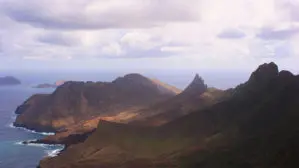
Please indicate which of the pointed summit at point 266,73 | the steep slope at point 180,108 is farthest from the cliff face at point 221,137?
the steep slope at point 180,108

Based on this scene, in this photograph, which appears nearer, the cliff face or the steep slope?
the cliff face

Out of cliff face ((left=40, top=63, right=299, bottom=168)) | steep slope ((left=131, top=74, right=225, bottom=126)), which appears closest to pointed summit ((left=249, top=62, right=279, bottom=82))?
cliff face ((left=40, top=63, right=299, bottom=168))

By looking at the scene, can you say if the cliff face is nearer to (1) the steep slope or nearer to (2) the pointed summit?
(2) the pointed summit

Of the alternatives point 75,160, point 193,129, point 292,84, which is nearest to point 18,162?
point 75,160

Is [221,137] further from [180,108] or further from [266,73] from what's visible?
[180,108]

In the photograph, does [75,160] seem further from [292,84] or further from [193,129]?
[292,84]

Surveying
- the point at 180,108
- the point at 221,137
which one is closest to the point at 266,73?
the point at 221,137

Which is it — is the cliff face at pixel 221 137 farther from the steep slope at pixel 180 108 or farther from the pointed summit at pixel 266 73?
the steep slope at pixel 180 108

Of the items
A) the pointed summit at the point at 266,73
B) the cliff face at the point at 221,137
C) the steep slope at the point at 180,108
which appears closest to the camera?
the cliff face at the point at 221,137
